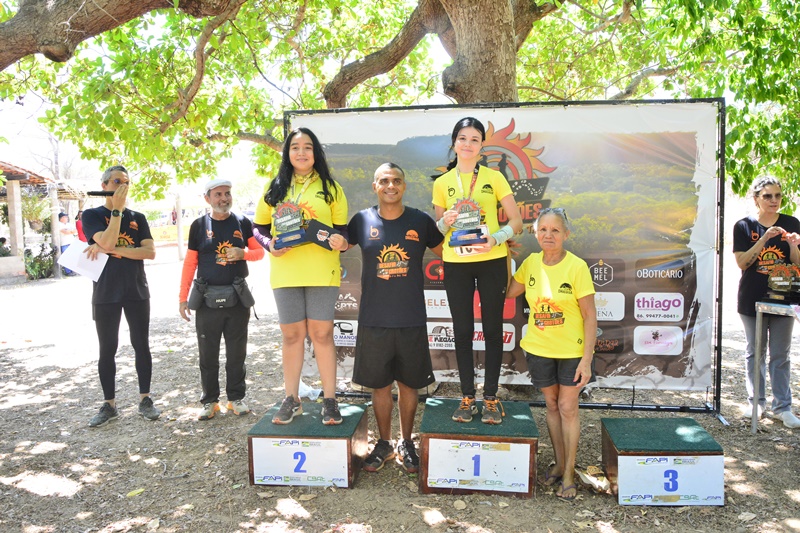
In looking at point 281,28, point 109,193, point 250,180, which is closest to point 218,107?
point 281,28

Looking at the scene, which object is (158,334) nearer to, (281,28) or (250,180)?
(281,28)

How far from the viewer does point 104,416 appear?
4.90 metres

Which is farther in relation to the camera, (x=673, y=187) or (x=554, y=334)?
(x=673, y=187)

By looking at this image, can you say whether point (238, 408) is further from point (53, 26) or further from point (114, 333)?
point (53, 26)

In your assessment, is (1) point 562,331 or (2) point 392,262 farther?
(2) point 392,262

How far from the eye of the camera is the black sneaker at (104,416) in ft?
15.9

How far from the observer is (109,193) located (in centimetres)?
472

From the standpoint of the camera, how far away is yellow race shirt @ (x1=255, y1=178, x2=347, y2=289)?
148 inches

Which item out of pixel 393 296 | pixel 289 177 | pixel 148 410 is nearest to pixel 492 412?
pixel 393 296

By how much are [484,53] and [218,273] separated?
3.23 m

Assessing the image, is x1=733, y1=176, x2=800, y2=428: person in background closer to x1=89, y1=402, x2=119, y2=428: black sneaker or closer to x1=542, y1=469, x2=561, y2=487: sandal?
x1=542, y1=469, x2=561, y2=487: sandal

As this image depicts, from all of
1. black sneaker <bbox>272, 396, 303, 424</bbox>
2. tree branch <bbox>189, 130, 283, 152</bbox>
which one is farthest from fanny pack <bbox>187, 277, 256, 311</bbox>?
tree branch <bbox>189, 130, 283, 152</bbox>

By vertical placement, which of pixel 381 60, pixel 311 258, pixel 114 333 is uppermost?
pixel 381 60

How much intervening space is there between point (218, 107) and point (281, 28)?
2.35m
